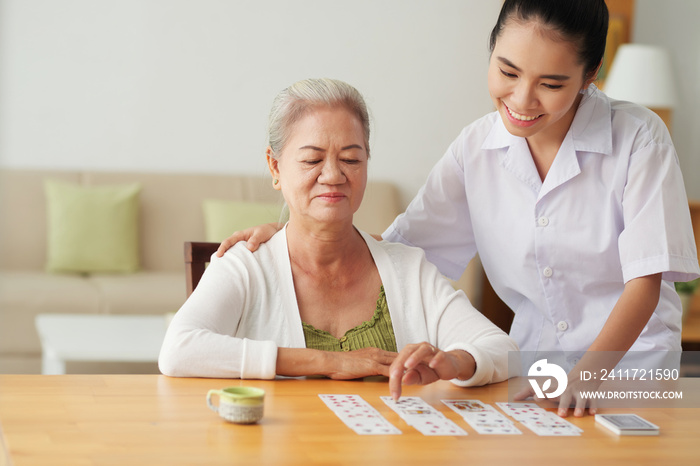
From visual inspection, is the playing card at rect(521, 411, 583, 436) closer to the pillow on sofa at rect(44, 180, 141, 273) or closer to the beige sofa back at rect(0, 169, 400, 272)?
the beige sofa back at rect(0, 169, 400, 272)

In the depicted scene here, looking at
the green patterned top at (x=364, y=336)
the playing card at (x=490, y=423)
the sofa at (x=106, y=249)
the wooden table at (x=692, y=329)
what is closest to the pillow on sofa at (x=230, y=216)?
the sofa at (x=106, y=249)

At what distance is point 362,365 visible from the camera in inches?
60.5

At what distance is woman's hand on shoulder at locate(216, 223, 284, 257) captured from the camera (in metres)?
1.76

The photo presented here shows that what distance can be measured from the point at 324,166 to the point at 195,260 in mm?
377

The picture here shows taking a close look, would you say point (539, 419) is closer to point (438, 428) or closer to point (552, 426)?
point (552, 426)

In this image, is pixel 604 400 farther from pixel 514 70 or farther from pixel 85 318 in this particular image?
pixel 85 318

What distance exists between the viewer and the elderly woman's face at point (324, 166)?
1707 mm

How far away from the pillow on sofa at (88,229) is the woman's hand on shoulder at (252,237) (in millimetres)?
2804

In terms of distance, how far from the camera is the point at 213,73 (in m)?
4.85

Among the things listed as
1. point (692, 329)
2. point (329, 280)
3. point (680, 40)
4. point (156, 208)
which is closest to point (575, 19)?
point (329, 280)

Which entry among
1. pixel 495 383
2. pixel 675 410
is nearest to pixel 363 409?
pixel 495 383

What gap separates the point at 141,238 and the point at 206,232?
1.18 feet

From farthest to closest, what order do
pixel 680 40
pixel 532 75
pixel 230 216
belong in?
pixel 680 40 → pixel 230 216 → pixel 532 75

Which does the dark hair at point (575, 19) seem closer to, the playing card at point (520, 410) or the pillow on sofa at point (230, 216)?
the playing card at point (520, 410)
